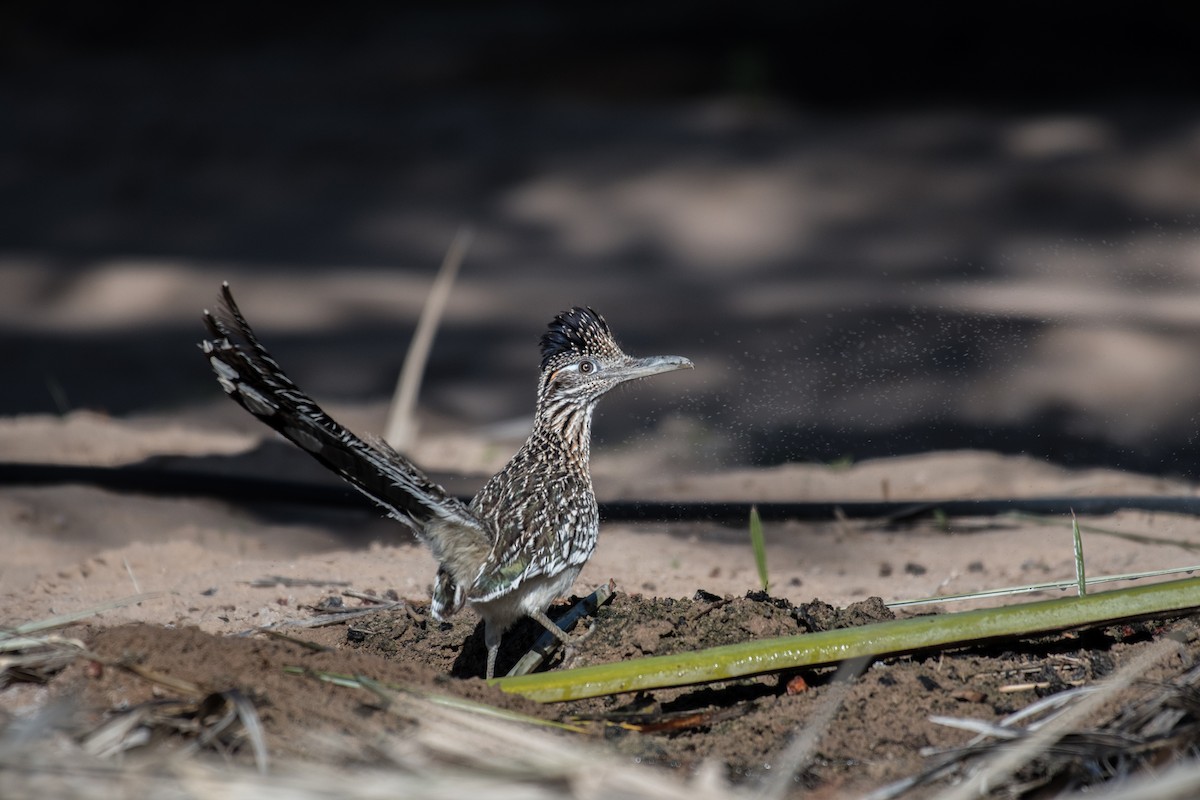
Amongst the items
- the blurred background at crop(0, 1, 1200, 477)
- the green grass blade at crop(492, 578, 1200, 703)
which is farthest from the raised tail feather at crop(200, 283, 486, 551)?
the blurred background at crop(0, 1, 1200, 477)

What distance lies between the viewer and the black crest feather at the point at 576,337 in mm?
4422

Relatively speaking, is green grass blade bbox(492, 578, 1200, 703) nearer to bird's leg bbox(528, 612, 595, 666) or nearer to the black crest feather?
bird's leg bbox(528, 612, 595, 666)

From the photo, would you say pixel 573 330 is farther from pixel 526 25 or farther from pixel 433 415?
pixel 526 25

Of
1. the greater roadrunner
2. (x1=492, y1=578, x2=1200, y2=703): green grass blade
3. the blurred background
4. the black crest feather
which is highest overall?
the blurred background

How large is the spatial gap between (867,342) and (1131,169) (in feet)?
24.1

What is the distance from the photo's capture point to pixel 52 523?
533cm

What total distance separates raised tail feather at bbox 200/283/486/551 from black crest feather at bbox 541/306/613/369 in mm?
1097

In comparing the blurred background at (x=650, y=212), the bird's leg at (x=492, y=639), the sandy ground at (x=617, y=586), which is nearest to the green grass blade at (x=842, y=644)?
the sandy ground at (x=617, y=586)

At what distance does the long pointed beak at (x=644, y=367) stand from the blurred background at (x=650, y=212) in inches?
47.9

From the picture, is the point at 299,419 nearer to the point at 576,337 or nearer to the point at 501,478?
the point at 501,478

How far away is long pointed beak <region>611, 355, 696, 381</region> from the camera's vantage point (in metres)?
4.29

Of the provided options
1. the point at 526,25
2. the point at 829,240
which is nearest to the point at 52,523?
the point at 829,240

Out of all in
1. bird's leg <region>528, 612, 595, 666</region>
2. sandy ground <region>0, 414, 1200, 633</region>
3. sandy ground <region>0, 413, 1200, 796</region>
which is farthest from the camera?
sandy ground <region>0, 414, 1200, 633</region>

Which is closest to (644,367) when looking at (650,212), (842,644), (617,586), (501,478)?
(501,478)
